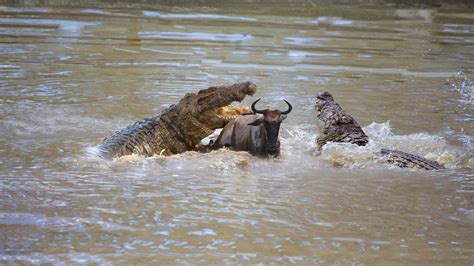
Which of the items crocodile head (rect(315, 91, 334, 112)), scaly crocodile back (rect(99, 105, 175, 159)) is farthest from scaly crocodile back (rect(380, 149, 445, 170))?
scaly crocodile back (rect(99, 105, 175, 159))

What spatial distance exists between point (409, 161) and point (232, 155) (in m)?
1.67

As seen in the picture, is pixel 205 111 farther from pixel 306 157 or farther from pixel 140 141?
pixel 306 157

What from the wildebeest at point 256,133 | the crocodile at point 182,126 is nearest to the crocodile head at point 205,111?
the crocodile at point 182,126

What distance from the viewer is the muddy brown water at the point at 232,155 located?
18.5ft

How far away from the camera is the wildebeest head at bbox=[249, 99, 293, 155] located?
7.65 meters

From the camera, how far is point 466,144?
8844 millimetres

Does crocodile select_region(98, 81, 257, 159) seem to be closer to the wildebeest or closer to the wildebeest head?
the wildebeest

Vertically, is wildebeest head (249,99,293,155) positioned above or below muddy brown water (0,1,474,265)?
above

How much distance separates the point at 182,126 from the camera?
8.27 m

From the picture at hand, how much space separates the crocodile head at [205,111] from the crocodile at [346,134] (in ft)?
3.42

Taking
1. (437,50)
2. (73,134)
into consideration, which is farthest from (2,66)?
(437,50)

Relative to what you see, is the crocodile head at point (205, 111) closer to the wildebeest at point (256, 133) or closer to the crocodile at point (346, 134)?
the wildebeest at point (256, 133)

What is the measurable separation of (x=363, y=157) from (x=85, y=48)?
7959mm

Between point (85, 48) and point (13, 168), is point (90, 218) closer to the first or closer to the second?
point (13, 168)
